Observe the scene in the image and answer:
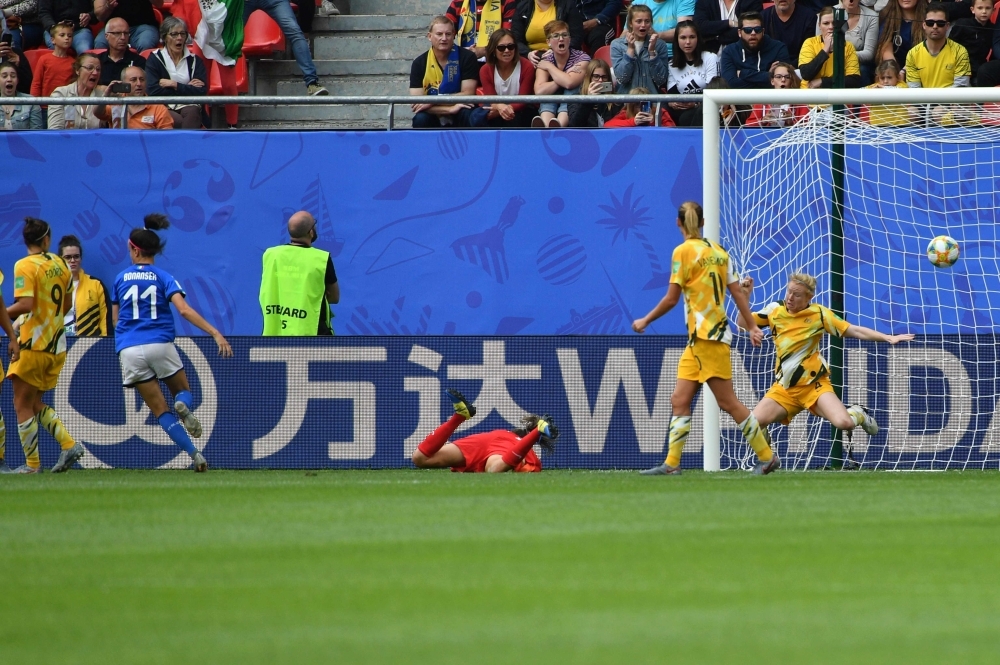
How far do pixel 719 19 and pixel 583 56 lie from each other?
1.59 meters

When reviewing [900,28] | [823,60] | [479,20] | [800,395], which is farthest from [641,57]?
[800,395]

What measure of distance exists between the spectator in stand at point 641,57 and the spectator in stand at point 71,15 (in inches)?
253

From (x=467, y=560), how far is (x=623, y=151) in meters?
9.01

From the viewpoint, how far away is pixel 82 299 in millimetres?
14805

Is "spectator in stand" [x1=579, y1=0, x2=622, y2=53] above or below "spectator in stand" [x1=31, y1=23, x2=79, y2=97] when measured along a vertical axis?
above

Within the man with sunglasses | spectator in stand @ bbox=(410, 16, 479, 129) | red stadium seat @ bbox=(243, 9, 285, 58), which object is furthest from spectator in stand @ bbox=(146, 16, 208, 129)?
the man with sunglasses

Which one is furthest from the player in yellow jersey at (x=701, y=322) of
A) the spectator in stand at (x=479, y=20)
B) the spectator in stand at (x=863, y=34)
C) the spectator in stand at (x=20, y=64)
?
the spectator in stand at (x=20, y=64)

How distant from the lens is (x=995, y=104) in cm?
1354

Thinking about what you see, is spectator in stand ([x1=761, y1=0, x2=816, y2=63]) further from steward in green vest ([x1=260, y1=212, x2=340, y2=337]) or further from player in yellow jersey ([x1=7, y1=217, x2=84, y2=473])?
player in yellow jersey ([x1=7, y1=217, x2=84, y2=473])

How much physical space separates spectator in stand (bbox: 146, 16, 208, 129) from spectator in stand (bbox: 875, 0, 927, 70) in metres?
7.22

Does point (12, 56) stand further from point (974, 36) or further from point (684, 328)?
point (974, 36)

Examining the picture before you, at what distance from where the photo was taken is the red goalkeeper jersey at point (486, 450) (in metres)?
12.4

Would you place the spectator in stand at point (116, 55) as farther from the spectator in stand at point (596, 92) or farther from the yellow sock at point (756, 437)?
the yellow sock at point (756, 437)

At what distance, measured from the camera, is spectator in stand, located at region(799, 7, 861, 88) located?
48.6 ft
